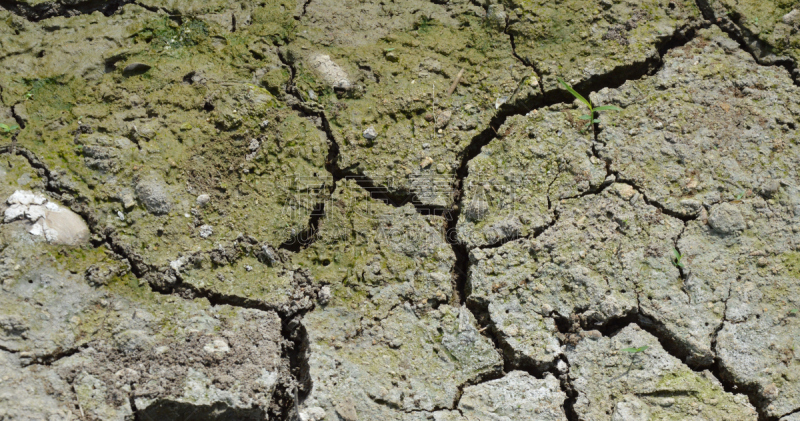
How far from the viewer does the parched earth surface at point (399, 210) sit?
2232mm

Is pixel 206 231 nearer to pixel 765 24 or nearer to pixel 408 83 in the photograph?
pixel 408 83

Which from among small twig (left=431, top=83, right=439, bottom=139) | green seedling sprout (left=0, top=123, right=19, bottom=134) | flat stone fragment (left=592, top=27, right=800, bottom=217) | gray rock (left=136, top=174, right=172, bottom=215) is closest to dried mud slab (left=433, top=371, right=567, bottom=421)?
flat stone fragment (left=592, top=27, right=800, bottom=217)

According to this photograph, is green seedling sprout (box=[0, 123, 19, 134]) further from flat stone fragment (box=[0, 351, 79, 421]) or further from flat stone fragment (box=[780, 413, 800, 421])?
flat stone fragment (box=[780, 413, 800, 421])

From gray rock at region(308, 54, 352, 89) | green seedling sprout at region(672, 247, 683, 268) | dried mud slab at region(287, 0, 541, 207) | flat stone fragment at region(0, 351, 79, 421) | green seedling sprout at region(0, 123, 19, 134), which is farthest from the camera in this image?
gray rock at region(308, 54, 352, 89)

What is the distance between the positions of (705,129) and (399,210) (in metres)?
1.44

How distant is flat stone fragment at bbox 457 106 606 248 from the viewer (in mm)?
2527

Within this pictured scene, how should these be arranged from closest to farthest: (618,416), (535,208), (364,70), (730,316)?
(618,416), (730,316), (535,208), (364,70)

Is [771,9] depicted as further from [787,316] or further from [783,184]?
[787,316]

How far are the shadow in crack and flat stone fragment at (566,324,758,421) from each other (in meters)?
1.24

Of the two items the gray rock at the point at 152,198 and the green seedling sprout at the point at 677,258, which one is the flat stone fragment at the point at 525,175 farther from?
the gray rock at the point at 152,198

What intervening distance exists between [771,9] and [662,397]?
199 cm

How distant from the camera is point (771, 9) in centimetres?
288

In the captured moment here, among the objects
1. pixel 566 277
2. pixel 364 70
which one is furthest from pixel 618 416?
pixel 364 70

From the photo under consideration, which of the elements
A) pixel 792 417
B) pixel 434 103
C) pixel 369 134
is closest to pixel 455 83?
pixel 434 103
